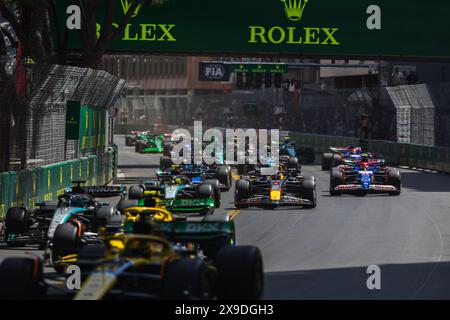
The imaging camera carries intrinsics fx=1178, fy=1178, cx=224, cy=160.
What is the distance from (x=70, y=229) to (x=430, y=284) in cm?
461

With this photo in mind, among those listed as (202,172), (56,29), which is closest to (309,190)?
(202,172)

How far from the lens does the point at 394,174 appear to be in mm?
31516

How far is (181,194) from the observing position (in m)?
24.8

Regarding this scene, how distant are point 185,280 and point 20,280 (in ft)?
5.27

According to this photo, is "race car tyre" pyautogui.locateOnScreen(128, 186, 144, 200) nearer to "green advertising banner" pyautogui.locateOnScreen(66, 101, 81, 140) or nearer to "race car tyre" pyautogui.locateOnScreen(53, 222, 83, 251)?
"green advertising banner" pyautogui.locateOnScreen(66, 101, 81, 140)

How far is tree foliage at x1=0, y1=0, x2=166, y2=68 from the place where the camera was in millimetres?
32781

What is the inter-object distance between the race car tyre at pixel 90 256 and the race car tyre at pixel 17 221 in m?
5.41

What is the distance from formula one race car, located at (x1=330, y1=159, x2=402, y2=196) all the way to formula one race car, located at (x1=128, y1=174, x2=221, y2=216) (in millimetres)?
5363

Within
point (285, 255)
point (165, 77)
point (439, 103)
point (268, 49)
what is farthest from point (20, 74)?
point (165, 77)

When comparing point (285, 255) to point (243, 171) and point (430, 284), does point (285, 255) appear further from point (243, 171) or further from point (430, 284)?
point (243, 171)

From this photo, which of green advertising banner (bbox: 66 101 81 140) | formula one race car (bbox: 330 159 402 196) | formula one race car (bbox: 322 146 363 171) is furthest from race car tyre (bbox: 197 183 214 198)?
formula one race car (bbox: 322 146 363 171)

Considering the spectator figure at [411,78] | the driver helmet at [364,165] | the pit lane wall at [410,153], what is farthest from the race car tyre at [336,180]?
the spectator figure at [411,78]

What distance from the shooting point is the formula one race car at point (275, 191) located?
26.5 m

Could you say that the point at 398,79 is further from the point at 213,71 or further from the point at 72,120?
the point at 72,120
